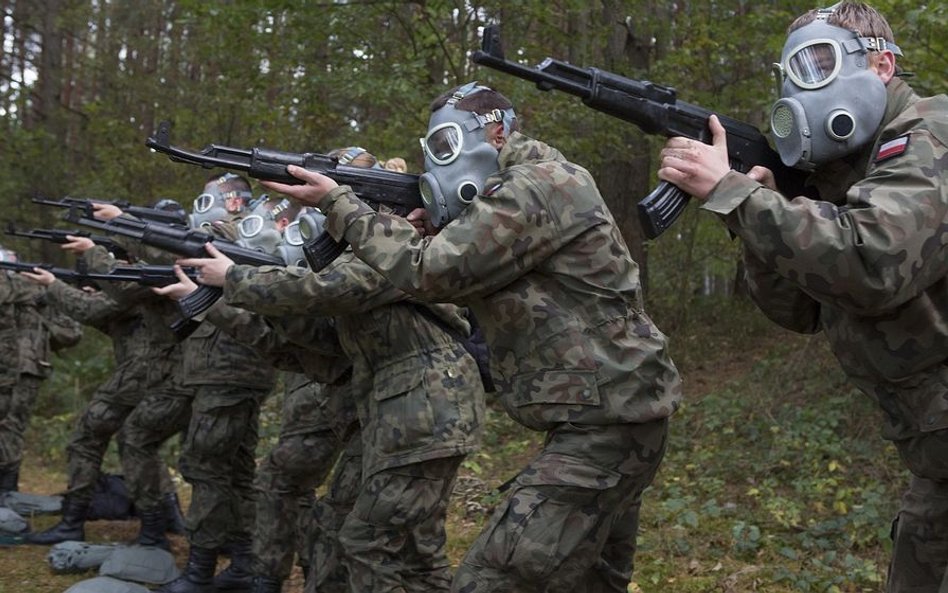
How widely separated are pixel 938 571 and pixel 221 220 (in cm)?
535

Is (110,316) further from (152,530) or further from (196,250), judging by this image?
(196,250)

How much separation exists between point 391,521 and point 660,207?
221 centimetres

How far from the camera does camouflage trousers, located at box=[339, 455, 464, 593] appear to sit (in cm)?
482

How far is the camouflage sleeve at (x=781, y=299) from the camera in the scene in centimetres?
372

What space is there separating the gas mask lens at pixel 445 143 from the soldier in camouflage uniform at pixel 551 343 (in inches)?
9.9

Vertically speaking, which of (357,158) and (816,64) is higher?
(816,64)

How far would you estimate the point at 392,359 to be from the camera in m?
5.13

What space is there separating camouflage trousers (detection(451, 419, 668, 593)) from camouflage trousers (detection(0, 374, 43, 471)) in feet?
23.7

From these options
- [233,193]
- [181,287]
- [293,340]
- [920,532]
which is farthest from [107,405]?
[920,532]

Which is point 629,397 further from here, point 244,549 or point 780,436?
point 780,436

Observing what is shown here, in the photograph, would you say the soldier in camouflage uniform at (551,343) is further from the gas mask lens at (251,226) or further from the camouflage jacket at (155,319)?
the camouflage jacket at (155,319)

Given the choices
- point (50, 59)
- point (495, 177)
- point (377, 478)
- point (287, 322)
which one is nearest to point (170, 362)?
point (287, 322)

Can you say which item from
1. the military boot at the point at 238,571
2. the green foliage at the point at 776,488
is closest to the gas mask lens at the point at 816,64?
the green foliage at the point at 776,488

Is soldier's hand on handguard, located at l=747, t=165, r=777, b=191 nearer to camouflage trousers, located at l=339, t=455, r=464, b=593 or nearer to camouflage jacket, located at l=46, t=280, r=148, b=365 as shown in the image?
camouflage trousers, located at l=339, t=455, r=464, b=593
